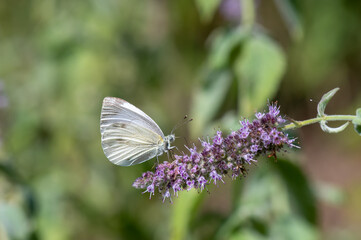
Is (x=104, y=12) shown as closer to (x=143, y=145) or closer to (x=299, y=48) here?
(x=143, y=145)

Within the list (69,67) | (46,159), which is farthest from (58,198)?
(69,67)

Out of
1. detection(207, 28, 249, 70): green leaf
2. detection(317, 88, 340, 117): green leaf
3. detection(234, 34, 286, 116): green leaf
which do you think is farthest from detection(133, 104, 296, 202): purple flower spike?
detection(207, 28, 249, 70): green leaf

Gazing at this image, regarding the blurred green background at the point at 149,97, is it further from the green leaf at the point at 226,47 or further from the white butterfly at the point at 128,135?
the white butterfly at the point at 128,135

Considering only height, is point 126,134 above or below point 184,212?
above

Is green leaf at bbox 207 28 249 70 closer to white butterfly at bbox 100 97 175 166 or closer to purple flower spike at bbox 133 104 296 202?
white butterfly at bbox 100 97 175 166

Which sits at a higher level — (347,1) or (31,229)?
(347,1)

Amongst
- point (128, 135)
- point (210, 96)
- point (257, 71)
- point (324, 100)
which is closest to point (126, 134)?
point (128, 135)

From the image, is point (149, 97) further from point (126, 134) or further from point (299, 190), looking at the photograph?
point (126, 134)

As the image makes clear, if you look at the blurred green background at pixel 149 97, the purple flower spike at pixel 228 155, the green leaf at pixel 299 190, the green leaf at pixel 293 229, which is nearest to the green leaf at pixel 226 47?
the blurred green background at pixel 149 97
